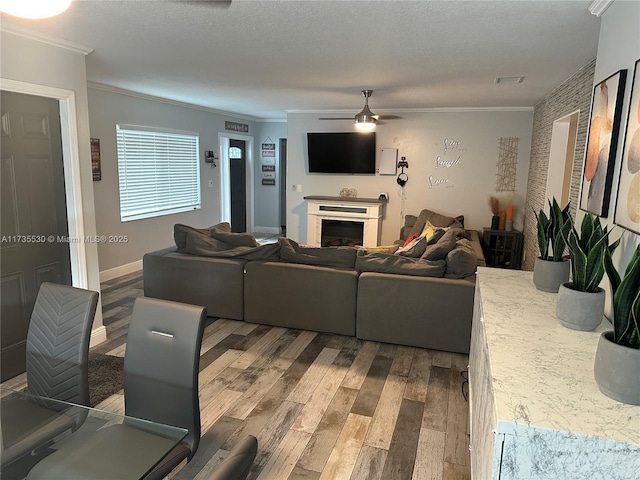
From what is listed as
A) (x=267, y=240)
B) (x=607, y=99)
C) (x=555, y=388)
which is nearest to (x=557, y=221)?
(x=607, y=99)

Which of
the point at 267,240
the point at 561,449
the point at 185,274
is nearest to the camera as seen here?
the point at 561,449

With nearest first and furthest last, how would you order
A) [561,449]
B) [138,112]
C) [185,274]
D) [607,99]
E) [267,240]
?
[561,449], [607,99], [185,274], [138,112], [267,240]

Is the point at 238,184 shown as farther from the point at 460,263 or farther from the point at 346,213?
the point at 460,263

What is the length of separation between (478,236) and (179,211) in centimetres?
459

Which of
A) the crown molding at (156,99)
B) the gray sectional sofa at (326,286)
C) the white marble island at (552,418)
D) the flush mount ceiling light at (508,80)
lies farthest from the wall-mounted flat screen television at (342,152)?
the white marble island at (552,418)

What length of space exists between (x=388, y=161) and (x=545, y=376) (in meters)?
5.87

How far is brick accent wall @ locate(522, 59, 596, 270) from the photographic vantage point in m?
3.33

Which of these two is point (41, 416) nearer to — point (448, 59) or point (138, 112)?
point (448, 59)

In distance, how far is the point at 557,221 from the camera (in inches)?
84.6

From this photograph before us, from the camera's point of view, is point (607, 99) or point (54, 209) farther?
point (54, 209)

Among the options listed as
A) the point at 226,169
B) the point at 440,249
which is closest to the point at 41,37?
the point at 440,249

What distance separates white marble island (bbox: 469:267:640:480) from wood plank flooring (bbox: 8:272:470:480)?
3.44 ft

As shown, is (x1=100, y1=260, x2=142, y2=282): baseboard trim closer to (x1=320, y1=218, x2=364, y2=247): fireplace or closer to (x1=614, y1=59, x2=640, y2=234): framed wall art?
(x1=320, y1=218, x2=364, y2=247): fireplace

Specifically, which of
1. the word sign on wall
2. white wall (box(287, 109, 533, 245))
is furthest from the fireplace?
the word sign on wall
